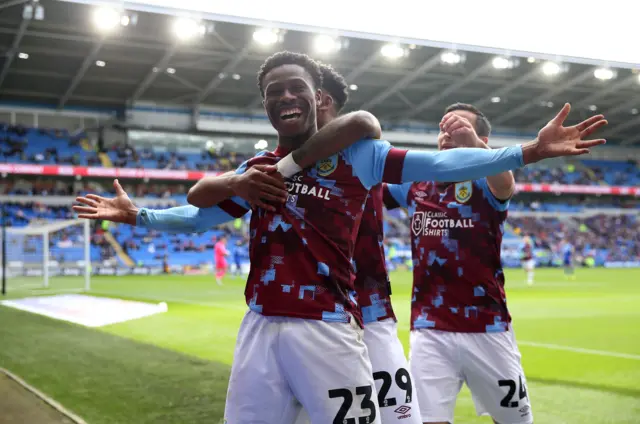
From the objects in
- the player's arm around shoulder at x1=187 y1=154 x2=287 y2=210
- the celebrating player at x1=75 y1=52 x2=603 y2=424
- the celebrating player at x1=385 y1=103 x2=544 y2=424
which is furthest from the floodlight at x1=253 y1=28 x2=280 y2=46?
the celebrating player at x1=75 y1=52 x2=603 y2=424

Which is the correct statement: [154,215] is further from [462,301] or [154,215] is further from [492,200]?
[492,200]

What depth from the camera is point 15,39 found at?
2980 centimetres

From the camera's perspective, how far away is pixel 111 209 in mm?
3000

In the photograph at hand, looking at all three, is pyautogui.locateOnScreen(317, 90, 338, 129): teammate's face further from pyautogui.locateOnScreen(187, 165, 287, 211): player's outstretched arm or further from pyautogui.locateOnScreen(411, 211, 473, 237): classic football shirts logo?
pyautogui.locateOnScreen(411, 211, 473, 237): classic football shirts logo

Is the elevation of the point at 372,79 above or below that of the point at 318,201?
above

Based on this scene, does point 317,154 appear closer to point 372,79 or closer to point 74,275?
point 74,275

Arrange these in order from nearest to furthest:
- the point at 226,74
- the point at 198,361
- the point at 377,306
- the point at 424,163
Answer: the point at 424,163 → the point at 377,306 → the point at 198,361 → the point at 226,74

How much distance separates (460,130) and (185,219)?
1371mm

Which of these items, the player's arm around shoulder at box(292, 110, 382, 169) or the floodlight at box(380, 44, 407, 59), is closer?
the player's arm around shoulder at box(292, 110, 382, 169)

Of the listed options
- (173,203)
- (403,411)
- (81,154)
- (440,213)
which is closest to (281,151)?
(403,411)

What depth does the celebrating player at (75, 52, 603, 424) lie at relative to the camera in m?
2.27

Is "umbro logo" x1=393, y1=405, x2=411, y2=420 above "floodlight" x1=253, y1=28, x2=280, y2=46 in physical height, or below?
below

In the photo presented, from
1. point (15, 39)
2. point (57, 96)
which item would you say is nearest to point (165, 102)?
point (57, 96)

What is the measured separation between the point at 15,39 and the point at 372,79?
19.0 metres
